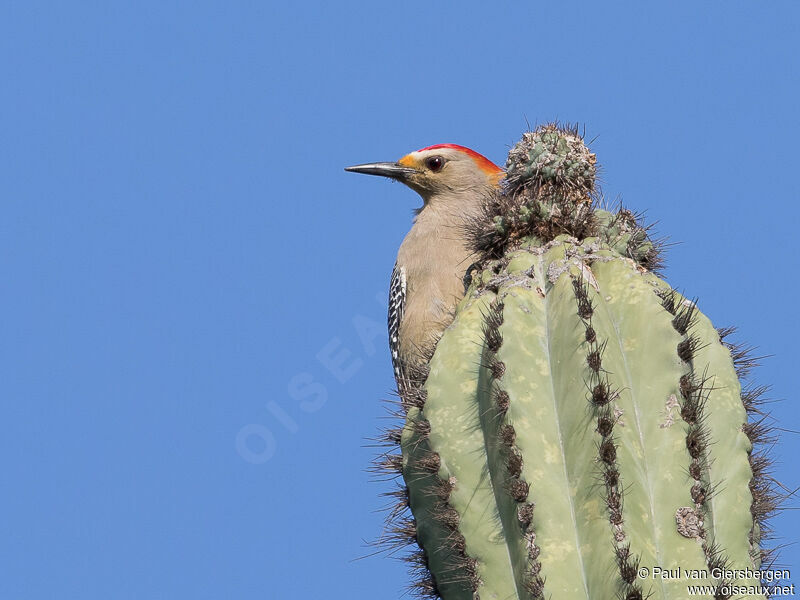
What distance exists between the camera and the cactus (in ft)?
13.2

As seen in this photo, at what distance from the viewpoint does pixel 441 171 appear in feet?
30.8

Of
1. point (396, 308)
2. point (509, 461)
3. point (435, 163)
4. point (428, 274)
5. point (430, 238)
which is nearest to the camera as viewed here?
point (509, 461)

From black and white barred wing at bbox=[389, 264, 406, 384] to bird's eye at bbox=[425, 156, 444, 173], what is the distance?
3.20 feet

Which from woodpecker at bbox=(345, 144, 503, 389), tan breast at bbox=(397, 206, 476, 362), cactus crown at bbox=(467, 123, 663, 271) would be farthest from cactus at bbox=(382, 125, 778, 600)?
tan breast at bbox=(397, 206, 476, 362)

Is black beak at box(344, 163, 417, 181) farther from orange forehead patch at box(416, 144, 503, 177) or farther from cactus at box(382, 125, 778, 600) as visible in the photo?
cactus at box(382, 125, 778, 600)

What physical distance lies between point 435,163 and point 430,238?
0.88 metres

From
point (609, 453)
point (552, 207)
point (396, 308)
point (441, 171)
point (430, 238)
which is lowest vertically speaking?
point (609, 453)

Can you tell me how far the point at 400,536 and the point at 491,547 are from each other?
0.54m

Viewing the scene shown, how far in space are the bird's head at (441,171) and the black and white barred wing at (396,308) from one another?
87 centimetres

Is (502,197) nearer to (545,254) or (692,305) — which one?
(545,254)

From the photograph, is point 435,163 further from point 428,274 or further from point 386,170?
point 428,274

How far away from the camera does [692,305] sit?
14.8ft

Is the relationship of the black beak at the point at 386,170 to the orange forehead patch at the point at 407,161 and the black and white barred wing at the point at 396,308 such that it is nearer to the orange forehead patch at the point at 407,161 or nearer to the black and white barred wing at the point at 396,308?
the orange forehead patch at the point at 407,161

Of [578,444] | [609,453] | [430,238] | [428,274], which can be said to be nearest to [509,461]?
[578,444]
